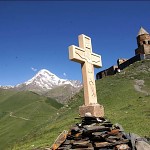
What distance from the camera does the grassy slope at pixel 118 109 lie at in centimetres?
2324

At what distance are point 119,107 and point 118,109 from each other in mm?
1443

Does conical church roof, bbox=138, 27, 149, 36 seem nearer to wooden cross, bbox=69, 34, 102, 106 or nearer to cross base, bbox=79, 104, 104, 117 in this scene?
wooden cross, bbox=69, 34, 102, 106

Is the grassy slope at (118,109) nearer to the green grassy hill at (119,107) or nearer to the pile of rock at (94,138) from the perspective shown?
the green grassy hill at (119,107)

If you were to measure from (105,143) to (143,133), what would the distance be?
9152mm

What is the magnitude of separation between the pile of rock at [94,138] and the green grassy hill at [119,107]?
858 cm

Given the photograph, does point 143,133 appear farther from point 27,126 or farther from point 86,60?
point 27,126

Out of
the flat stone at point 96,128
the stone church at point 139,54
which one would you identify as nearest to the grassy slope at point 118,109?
the stone church at point 139,54

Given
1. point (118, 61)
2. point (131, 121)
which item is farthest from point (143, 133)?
point (118, 61)

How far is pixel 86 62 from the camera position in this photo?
13.8 meters

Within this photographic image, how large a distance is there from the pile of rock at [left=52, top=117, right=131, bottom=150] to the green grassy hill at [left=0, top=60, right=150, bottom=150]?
28.2ft

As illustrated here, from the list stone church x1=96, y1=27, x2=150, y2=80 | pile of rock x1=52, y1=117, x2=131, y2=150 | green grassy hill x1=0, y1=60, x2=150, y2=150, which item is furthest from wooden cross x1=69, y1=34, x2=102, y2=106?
stone church x1=96, y1=27, x2=150, y2=80

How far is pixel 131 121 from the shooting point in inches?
958

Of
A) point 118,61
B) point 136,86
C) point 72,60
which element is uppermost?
point 118,61

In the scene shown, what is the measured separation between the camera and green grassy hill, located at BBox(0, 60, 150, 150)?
24.8 metres
